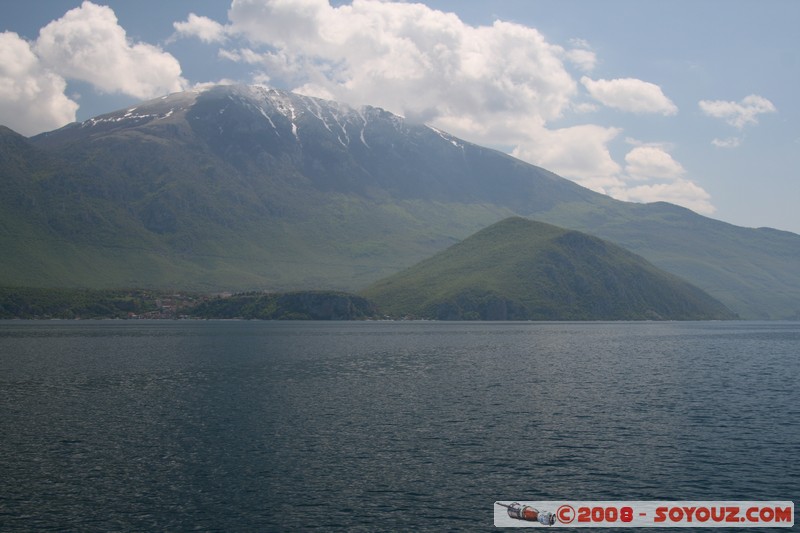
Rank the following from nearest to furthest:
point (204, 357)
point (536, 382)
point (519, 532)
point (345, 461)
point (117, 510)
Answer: point (519, 532), point (117, 510), point (345, 461), point (536, 382), point (204, 357)

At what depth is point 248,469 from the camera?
6303 cm

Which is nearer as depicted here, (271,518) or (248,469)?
(271,518)

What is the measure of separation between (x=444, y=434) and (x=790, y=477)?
34662 millimetres

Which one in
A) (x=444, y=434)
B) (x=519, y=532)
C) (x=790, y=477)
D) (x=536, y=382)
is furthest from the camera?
(x=536, y=382)

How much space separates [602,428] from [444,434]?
66.2ft

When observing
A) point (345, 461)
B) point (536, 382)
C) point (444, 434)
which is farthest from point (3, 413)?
point (536, 382)

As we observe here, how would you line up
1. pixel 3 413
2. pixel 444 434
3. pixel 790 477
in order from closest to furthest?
pixel 790 477
pixel 444 434
pixel 3 413

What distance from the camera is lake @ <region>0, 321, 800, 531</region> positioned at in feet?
172

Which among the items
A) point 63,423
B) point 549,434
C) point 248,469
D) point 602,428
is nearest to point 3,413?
point 63,423

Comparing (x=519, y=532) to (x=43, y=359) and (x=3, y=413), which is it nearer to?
(x=3, y=413)

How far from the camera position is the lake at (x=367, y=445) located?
172ft

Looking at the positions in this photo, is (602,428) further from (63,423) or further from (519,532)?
(63,423)

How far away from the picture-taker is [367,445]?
72000 millimetres

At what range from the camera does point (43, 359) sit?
16325 centimetres
